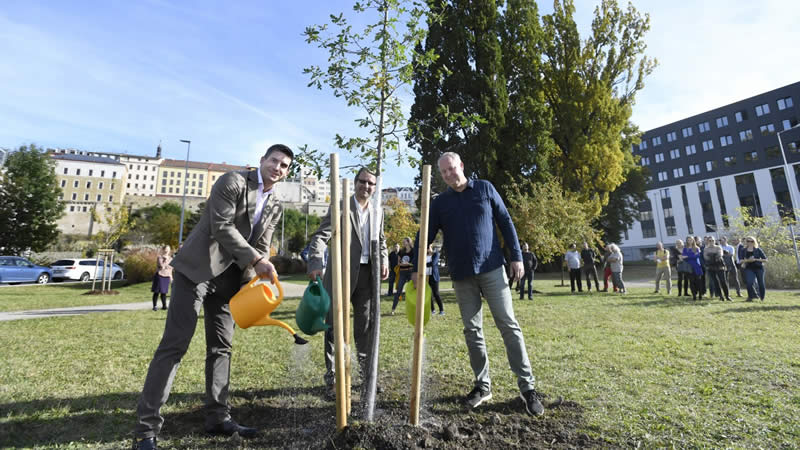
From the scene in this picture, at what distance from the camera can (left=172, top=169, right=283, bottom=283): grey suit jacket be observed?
7.97 ft

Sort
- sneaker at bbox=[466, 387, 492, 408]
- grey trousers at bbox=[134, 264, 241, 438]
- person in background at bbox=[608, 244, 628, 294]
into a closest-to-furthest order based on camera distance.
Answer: grey trousers at bbox=[134, 264, 241, 438]
sneaker at bbox=[466, 387, 492, 408]
person in background at bbox=[608, 244, 628, 294]

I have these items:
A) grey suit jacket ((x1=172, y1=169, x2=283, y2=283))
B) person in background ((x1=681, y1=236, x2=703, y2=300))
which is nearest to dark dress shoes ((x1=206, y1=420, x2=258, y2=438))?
grey suit jacket ((x1=172, y1=169, x2=283, y2=283))

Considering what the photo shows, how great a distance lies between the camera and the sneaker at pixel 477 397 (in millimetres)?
2912

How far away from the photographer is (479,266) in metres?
3.02

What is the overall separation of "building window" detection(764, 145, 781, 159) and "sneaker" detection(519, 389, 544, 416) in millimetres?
57722

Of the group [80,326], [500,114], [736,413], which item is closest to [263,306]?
[736,413]

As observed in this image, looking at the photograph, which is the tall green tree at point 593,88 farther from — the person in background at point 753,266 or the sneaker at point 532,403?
the sneaker at point 532,403

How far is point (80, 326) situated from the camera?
732 centimetres

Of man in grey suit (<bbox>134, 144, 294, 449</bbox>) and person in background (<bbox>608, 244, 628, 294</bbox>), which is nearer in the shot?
man in grey suit (<bbox>134, 144, 294, 449</bbox>)

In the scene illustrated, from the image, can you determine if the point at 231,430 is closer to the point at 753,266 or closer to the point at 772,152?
the point at 753,266

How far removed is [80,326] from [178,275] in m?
7.09

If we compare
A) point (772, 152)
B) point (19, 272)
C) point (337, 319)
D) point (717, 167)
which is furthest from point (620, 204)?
point (19, 272)

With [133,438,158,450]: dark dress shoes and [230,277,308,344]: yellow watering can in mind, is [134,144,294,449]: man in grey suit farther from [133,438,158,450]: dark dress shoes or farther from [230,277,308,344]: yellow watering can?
[230,277,308,344]: yellow watering can

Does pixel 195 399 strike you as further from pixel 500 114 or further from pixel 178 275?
pixel 500 114
